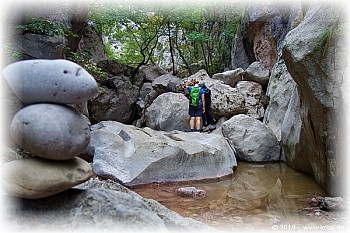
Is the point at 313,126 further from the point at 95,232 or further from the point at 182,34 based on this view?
the point at 182,34

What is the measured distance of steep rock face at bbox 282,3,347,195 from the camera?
19.0 ft

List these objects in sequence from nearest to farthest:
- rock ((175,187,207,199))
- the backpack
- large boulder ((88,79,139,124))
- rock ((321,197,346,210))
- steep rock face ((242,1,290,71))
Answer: rock ((321,197,346,210)) < rock ((175,187,207,199)) < the backpack < large boulder ((88,79,139,124)) < steep rock face ((242,1,290,71))

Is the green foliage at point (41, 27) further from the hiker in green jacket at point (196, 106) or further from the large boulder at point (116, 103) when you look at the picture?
the large boulder at point (116, 103)

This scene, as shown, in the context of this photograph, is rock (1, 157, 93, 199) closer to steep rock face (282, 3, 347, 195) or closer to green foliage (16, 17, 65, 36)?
steep rock face (282, 3, 347, 195)

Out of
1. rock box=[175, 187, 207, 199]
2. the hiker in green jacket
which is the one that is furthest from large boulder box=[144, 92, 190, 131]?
rock box=[175, 187, 207, 199]

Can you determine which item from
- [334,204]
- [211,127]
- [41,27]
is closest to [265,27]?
[211,127]

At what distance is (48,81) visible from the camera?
268cm

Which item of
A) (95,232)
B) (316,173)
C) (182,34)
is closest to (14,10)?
(95,232)

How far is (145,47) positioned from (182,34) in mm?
2413

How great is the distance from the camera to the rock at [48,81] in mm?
2684

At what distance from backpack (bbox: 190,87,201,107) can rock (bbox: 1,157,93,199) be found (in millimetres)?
8650

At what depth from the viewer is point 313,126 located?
6.66 meters

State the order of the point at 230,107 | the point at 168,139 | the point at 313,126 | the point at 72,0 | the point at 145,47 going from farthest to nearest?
the point at 145,47
the point at 230,107
the point at 72,0
the point at 168,139
the point at 313,126

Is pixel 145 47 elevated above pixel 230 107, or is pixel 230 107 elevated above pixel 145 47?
pixel 145 47
